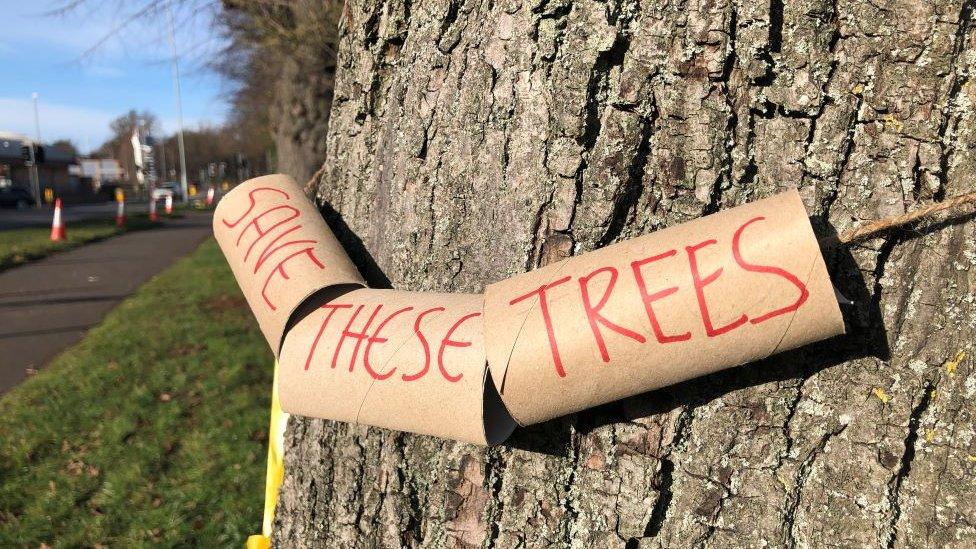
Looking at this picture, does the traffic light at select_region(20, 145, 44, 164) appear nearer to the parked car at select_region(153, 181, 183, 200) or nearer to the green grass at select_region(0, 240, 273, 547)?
the parked car at select_region(153, 181, 183, 200)

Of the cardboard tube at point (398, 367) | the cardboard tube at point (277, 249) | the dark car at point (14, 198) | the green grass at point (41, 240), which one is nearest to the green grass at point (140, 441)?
the cardboard tube at point (277, 249)

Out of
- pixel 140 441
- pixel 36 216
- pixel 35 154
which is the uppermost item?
pixel 35 154

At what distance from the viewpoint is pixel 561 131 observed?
3.58ft

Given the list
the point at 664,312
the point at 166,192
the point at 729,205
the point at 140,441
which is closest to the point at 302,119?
the point at 140,441

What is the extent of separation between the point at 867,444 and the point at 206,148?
70.8 meters

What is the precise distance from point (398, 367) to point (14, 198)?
38380 mm

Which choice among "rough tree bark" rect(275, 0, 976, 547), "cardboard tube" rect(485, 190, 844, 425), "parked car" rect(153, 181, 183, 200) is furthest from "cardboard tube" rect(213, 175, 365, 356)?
"parked car" rect(153, 181, 183, 200)

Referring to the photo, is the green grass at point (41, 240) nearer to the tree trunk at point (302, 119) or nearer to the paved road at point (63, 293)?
the paved road at point (63, 293)

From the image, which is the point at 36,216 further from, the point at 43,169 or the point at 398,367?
the point at 43,169

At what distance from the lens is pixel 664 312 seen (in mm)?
897

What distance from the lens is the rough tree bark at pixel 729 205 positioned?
0.97 meters

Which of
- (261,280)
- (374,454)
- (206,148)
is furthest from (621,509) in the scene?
(206,148)

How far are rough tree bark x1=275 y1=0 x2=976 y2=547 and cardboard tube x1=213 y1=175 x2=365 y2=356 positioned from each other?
0.81 ft

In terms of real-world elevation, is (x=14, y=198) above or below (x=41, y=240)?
above
